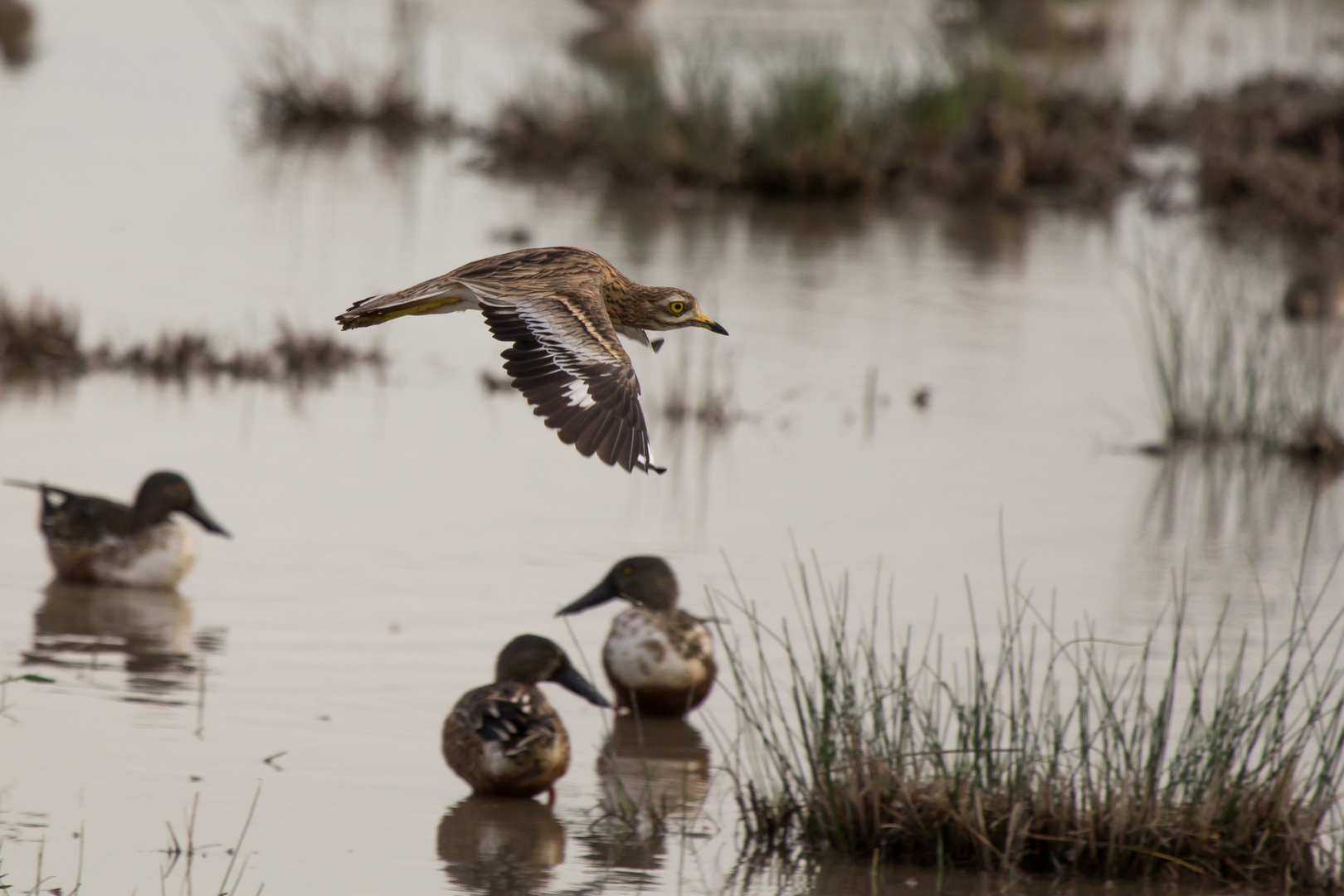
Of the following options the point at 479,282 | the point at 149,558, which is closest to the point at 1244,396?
the point at 149,558

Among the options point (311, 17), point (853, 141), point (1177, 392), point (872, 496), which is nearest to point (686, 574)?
point (872, 496)

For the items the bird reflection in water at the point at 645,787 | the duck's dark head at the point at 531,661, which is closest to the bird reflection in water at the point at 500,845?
the bird reflection in water at the point at 645,787

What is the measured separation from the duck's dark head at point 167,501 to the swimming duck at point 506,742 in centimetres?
209

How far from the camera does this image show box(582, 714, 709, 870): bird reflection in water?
19.0ft

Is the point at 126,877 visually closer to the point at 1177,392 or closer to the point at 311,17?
the point at 1177,392

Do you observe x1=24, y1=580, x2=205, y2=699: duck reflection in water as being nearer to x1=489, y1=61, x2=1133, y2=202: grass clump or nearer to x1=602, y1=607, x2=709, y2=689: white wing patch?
x1=602, y1=607, x2=709, y2=689: white wing patch

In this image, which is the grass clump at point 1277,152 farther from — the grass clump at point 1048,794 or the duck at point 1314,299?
the grass clump at point 1048,794

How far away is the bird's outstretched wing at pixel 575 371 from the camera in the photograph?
457 centimetres

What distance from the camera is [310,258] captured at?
14.1m

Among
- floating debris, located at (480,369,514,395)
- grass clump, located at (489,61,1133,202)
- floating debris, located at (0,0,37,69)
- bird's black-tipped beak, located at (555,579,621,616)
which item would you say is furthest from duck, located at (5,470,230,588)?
floating debris, located at (0,0,37,69)

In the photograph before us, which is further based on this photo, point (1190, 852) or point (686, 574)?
point (686, 574)

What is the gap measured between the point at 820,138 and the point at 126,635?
1183 cm

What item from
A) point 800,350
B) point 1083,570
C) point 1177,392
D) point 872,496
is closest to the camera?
point 1083,570

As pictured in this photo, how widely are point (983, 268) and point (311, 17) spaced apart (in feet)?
43.5
